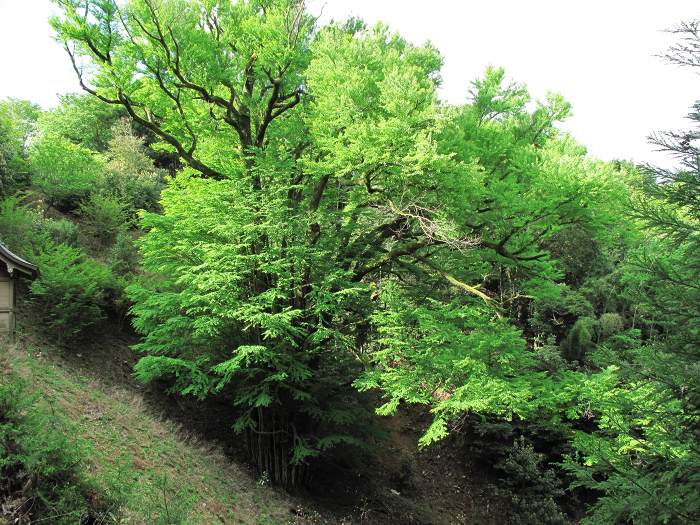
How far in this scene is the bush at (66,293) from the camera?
44.0 ft

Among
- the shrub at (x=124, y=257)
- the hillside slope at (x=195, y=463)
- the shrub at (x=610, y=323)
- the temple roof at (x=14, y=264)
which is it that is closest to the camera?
the hillside slope at (x=195, y=463)

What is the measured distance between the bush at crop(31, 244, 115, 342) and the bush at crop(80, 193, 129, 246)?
423 cm

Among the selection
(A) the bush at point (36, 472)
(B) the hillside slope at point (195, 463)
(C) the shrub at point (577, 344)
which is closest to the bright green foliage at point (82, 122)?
(B) the hillside slope at point (195, 463)

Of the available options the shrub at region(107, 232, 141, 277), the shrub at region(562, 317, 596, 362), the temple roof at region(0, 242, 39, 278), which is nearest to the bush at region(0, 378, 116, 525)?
the temple roof at region(0, 242, 39, 278)

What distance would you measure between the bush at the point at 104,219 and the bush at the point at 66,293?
4226mm

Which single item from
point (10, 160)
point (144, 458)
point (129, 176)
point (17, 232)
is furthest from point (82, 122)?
point (144, 458)

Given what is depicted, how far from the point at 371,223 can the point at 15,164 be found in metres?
15.9

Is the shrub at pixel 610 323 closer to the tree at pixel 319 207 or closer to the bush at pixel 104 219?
the tree at pixel 319 207

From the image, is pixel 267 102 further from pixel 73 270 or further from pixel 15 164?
pixel 15 164

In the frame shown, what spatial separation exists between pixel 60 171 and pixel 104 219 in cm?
338

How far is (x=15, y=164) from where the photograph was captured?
1880 centimetres

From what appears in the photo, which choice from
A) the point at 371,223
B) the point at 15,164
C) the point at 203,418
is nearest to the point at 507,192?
the point at 371,223

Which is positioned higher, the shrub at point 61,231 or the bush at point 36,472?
the shrub at point 61,231

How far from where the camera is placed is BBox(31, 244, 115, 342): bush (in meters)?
13.4
